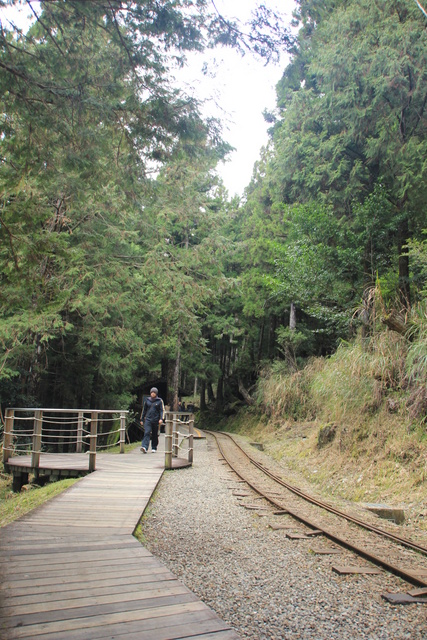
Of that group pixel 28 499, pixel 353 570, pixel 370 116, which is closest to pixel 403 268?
pixel 370 116

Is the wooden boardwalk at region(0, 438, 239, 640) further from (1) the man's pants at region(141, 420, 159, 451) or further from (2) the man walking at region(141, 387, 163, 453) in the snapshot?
(1) the man's pants at region(141, 420, 159, 451)

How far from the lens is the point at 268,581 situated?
3.79 metres

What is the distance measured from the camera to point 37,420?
809 centimetres

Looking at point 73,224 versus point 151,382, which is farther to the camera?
point 151,382

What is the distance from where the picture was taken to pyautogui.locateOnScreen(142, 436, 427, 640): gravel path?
119 inches

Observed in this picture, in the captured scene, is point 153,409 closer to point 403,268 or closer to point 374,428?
point 374,428

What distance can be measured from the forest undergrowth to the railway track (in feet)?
3.93

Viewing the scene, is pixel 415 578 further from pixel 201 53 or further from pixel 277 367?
pixel 277 367

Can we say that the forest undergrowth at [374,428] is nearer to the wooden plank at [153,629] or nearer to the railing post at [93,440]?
the railing post at [93,440]

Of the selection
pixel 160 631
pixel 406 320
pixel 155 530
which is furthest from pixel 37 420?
pixel 406 320

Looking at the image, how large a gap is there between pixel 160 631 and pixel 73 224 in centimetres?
1257

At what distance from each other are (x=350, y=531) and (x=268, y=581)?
2.27 meters

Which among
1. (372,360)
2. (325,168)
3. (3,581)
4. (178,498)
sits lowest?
(178,498)

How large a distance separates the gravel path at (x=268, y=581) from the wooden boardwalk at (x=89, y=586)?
14.2 inches
